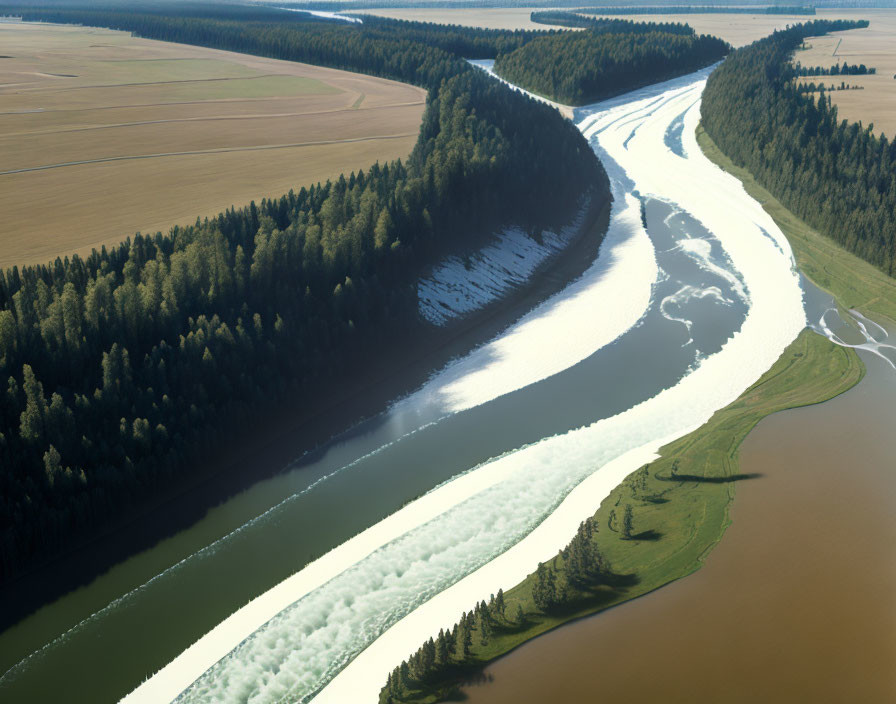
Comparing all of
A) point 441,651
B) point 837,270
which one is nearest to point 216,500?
point 441,651

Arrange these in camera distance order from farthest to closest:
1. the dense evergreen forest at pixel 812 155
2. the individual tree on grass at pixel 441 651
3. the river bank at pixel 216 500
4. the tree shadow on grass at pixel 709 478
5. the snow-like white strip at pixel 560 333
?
the dense evergreen forest at pixel 812 155
the snow-like white strip at pixel 560 333
the tree shadow on grass at pixel 709 478
the river bank at pixel 216 500
the individual tree on grass at pixel 441 651

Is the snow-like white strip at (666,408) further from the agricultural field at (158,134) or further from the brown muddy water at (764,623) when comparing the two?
the agricultural field at (158,134)

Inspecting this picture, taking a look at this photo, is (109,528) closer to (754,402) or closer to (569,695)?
(569,695)

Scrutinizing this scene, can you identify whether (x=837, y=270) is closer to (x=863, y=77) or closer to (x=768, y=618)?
(x=768, y=618)

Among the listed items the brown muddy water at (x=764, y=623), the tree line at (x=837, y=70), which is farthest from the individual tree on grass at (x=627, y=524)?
the tree line at (x=837, y=70)

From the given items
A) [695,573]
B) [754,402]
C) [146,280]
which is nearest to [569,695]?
[695,573]
